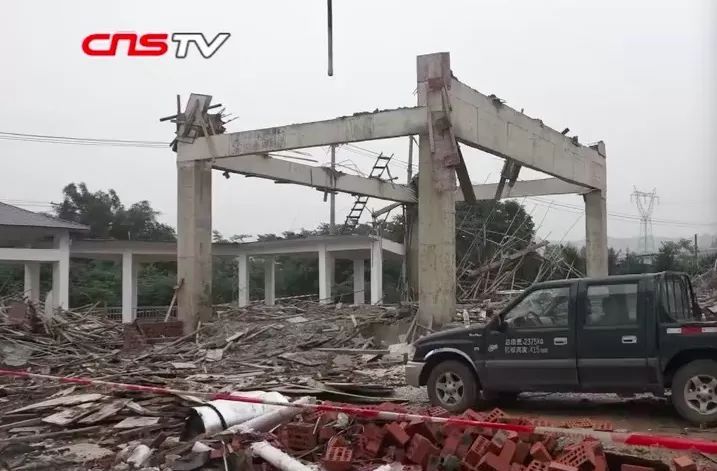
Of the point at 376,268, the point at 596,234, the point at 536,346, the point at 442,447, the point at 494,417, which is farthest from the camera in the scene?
the point at 376,268

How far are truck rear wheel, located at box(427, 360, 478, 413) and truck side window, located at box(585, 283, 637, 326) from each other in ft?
5.94

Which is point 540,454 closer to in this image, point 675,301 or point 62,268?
point 675,301

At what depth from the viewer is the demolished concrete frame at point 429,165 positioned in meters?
16.8

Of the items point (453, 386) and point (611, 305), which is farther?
point (453, 386)

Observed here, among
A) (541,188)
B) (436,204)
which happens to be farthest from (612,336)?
(541,188)

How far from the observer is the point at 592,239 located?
25.8m

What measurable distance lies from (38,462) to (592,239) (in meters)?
22.0

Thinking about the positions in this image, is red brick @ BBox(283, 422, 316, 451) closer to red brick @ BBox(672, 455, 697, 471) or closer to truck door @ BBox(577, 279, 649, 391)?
red brick @ BBox(672, 455, 697, 471)

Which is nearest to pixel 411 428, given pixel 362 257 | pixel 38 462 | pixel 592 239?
pixel 38 462

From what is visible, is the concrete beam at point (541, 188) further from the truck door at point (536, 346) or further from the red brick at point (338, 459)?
the red brick at point (338, 459)

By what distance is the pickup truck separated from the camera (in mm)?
8352

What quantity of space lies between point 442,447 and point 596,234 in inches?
821

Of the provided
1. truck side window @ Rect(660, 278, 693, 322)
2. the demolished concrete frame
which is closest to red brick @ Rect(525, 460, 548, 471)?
truck side window @ Rect(660, 278, 693, 322)

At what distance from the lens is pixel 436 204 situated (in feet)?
55.2
